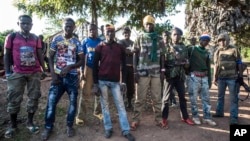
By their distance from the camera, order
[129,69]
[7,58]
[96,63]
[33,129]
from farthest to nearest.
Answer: [129,69]
[33,129]
[96,63]
[7,58]

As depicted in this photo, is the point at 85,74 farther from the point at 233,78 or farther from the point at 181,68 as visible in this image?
the point at 233,78

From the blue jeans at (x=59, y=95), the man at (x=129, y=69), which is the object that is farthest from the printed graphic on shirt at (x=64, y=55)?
the man at (x=129, y=69)

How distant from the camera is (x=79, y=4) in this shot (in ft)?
30.9

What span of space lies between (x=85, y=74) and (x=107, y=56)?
86 centimetres

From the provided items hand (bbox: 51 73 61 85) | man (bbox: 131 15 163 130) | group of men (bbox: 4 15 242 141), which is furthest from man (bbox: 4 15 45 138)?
man (bbox: 131 15 163 130)

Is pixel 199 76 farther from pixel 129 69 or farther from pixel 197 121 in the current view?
pixel 129 69

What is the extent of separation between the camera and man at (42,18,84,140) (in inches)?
202

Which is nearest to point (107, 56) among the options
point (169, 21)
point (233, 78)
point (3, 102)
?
point (233, 78)

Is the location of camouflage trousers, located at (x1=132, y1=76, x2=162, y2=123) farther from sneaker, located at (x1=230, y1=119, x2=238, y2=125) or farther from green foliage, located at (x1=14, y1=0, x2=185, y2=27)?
green foliage, located at (x1=14, y1=0, x2=185, y2=27)

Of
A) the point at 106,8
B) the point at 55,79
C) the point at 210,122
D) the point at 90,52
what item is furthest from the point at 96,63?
the point at 106,8

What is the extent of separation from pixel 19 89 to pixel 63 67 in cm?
91

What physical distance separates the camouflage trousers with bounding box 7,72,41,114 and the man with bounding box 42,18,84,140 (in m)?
0.36

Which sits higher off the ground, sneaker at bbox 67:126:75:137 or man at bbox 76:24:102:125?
man at bbox 76:24:102:125

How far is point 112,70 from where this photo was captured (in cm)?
524
